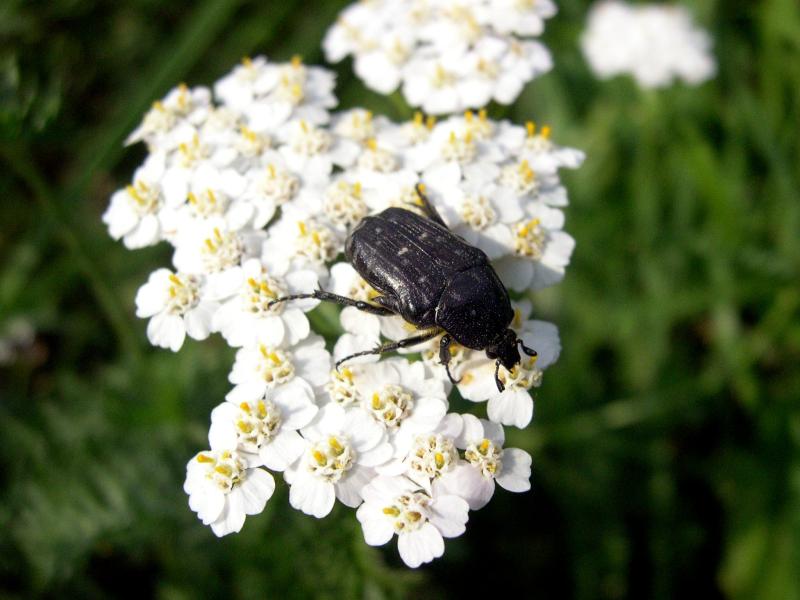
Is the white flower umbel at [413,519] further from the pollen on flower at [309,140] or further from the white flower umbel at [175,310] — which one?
the pollen on flower at [309,140]

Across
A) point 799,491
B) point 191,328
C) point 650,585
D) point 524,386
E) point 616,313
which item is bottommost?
point 650,585

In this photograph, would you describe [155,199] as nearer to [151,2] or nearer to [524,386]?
[524,386]

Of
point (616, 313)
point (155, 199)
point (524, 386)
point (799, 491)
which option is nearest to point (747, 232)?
point (616, 313)

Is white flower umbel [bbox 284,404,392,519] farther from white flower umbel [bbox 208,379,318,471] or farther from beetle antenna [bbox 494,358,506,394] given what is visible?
beetle antenna [bbox 494,358,506,394]

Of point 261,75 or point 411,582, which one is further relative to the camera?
point 261,75

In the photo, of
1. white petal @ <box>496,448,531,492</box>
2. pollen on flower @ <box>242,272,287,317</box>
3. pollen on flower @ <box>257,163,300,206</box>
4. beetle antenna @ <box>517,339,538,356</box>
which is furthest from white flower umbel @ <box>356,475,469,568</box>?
pollen on flower @ <box>257,163,300,206</box>

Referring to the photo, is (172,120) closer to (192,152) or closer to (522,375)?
(192,152)
